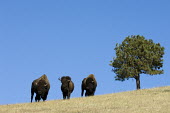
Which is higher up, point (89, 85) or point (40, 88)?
point (89, 85)

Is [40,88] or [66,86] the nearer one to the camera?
[40,88]

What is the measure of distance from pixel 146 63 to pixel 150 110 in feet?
119

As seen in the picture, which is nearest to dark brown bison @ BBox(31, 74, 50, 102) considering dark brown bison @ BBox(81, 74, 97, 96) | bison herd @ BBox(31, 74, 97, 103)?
bison herd @ BBox(31, 74, 97, 103)

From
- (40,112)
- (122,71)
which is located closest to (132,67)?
(122,71)

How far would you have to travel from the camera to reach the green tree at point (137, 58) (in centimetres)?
5712

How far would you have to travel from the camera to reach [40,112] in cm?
2431

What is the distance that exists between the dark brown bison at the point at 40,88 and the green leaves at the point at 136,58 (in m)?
23.8

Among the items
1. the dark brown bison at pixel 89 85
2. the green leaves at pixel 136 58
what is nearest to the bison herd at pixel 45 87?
the dark brown bison at pixel 89 85

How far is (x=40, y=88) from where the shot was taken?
34312 millimetres

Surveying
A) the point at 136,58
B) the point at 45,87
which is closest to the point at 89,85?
the point at 45,87

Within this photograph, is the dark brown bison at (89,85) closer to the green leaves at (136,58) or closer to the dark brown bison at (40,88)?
the dark brown bison at (40,88)

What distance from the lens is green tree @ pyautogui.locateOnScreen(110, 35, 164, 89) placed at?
5712 centimetres

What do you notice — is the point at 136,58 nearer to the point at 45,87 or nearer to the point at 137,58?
the point at 137,58

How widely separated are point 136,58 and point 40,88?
27105 millimetres
